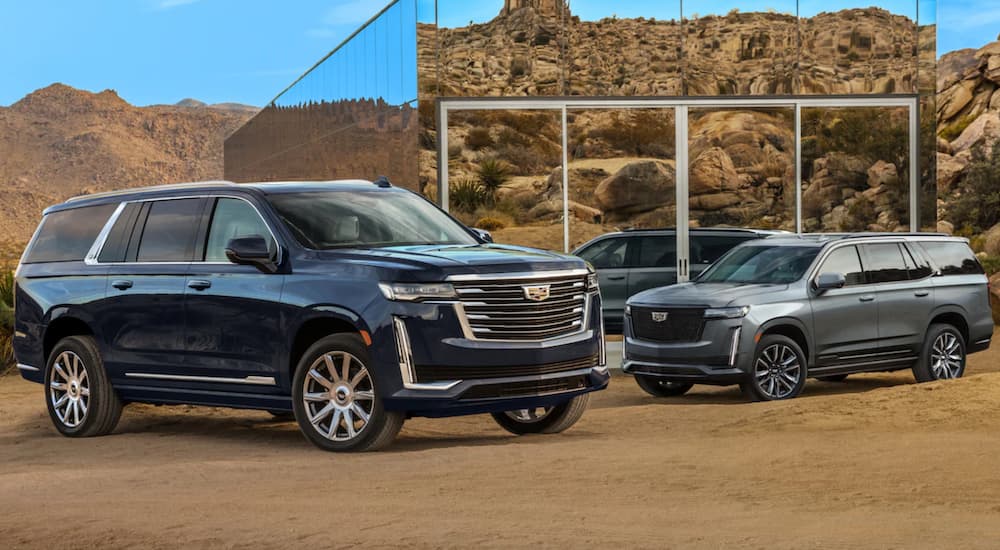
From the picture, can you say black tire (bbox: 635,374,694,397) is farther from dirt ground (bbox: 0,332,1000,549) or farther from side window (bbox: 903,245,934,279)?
side window (bbox: 903,245,934,279)

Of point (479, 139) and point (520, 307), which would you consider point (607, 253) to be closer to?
point (479, 139)

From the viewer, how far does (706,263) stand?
2058 centimetres

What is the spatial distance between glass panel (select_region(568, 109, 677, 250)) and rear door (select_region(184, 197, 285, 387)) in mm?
8812

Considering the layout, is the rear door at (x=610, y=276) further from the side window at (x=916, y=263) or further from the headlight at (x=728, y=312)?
the headlight at (x=728, y=312)

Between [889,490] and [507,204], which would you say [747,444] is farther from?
[507,204]

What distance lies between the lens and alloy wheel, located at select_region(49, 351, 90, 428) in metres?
13.0

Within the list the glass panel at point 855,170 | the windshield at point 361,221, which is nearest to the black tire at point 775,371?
the windshield at point 361,221

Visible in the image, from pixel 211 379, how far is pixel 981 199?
43.9 meters

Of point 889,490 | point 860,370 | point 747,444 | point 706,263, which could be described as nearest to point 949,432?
point 747,444

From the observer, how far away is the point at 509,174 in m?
20.1

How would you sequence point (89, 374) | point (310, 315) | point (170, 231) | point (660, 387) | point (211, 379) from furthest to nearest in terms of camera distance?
point (660, 387)
point (89, 374)
point (170, 231)
point (211, 379)
point (310, 315)

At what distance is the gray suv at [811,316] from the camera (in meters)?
15.7

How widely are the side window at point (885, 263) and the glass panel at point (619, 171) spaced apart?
3.91m

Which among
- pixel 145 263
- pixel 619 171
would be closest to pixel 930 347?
pixel 619 171
